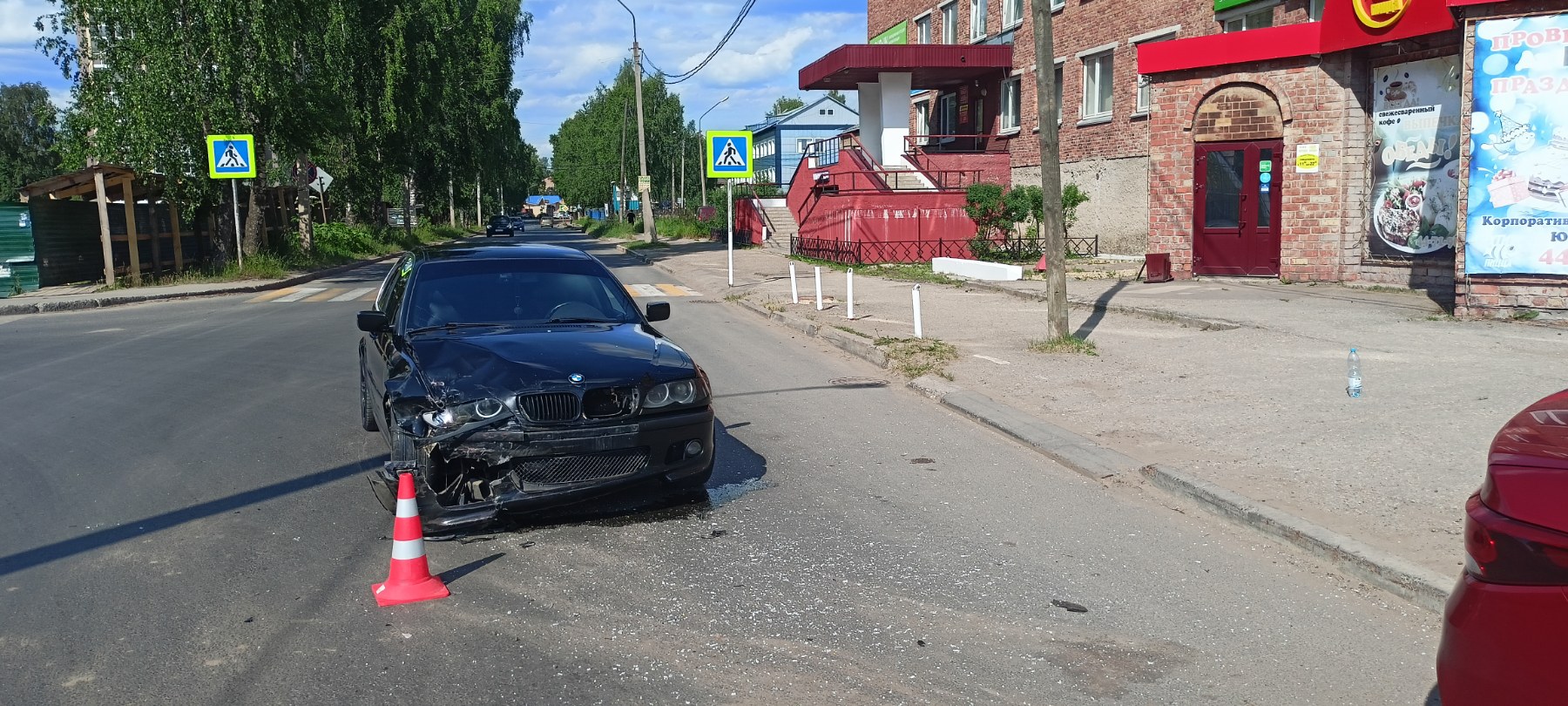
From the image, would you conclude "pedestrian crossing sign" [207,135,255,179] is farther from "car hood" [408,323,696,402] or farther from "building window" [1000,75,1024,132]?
"building window" [1000,75,1024,132]

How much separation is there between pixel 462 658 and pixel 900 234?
978 inches

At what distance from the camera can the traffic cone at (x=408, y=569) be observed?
15.6 feet

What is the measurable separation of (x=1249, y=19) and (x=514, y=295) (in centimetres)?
2092

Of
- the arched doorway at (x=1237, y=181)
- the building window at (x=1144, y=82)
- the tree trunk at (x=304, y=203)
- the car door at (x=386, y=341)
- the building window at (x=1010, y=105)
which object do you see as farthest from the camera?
the tree trunk at (x=304, y=203)

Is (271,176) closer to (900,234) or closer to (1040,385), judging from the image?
(900,234)

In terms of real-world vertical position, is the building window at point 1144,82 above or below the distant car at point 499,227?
above

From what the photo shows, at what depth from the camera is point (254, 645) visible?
426 cm

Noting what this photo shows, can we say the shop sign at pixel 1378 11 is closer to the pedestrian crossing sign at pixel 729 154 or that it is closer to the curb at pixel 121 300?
the pedestrian crossing sign at pixel 729 154

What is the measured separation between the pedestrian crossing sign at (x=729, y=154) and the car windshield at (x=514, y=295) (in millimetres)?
15555

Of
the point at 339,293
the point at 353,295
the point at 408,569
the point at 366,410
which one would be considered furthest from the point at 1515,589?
the point at 339,293

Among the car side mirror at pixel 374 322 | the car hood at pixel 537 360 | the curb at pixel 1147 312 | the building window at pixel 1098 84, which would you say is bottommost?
the curb at pixel 1147 312

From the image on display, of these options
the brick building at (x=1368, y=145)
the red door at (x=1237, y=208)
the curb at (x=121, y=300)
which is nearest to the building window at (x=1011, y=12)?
the brick building at (x=1368, y=145)

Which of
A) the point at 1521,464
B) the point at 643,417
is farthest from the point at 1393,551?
the point at 643,417

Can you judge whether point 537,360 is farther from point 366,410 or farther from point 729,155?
point 729,155
